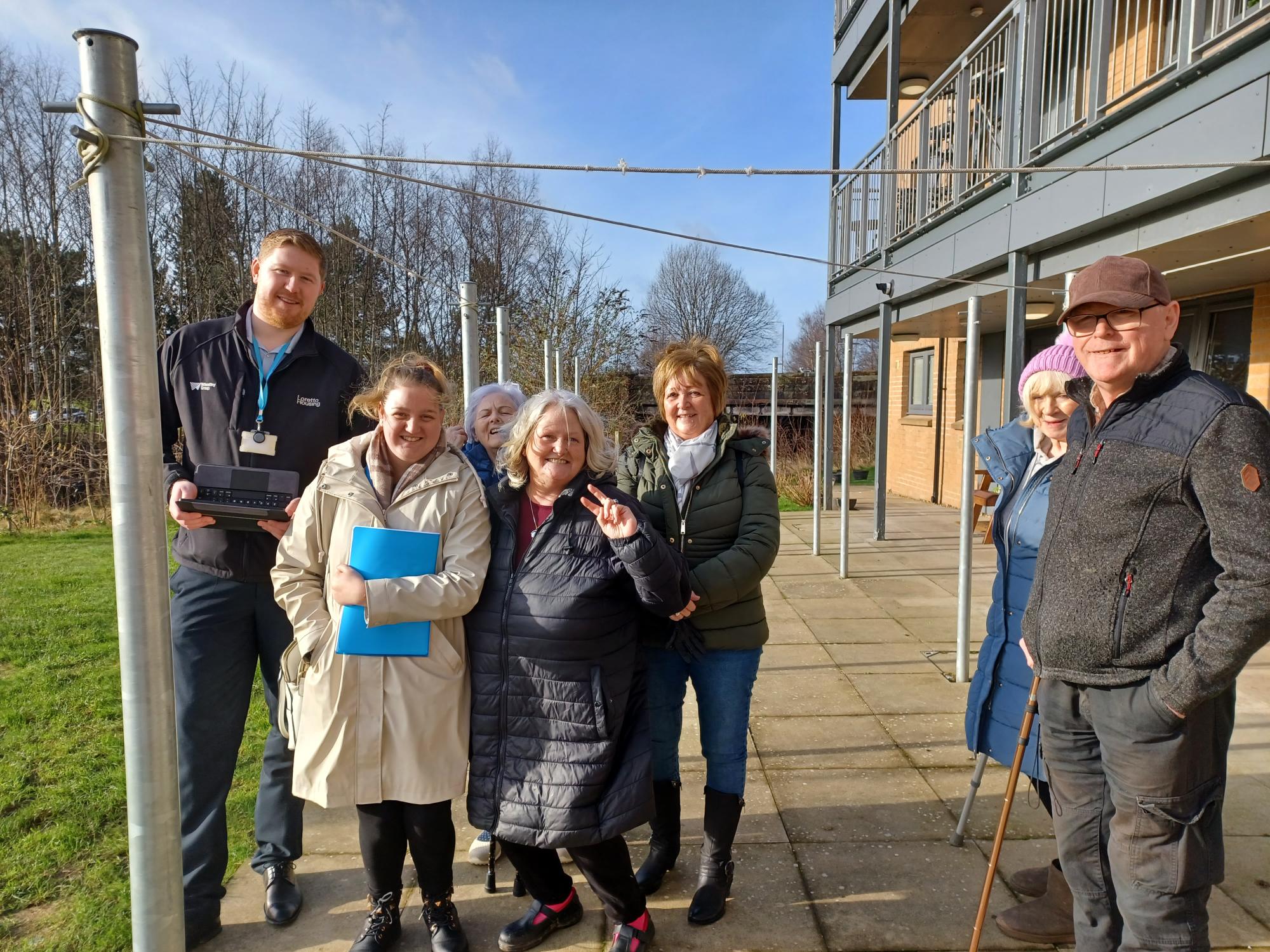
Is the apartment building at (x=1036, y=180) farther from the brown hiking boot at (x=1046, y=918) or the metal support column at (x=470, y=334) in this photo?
the brown hiking boot at (x=1046, y=918)

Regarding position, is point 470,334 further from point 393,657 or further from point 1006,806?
point 1006,806

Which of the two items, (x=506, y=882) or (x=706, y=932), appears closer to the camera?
(x=706, y=932)

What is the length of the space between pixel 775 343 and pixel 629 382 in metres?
20.6

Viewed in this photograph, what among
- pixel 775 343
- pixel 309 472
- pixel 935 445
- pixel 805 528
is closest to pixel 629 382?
pixel 935 445

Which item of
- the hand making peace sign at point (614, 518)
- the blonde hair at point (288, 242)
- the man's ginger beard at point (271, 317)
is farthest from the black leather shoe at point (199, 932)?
the blonde hair at point (288, 242)

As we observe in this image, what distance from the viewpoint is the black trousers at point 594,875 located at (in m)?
2.13

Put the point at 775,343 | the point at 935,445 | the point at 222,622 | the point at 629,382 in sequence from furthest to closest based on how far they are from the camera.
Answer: the point at 775,343, the point at 629,382, the point at 935,445, the point at 222,622

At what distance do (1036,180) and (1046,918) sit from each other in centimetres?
550

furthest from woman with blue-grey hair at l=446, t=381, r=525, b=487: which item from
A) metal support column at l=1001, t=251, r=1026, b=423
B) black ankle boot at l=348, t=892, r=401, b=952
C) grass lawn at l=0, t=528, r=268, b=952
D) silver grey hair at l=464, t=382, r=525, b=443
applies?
metal support column at l=1001, t=251, r=1026, b=423

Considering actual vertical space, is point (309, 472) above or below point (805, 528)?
above

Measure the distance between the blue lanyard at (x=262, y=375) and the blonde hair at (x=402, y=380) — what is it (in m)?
0.26

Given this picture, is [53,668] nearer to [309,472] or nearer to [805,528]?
[309,472]

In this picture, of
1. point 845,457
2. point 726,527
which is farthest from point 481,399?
point 845,457

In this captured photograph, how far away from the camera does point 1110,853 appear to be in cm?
175
